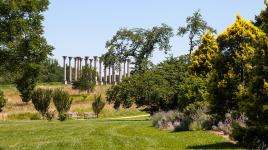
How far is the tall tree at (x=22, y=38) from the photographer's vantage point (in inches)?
827

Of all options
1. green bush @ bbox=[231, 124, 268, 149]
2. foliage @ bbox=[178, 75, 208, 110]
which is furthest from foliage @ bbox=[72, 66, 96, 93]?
green bush @ bbox=[231, 124, 268, 149]

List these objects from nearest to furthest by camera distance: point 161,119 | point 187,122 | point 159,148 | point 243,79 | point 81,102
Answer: point 159,148
point 243,79
point 187,122
point 161,119
point 81,102

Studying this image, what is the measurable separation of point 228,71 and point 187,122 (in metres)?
4.06

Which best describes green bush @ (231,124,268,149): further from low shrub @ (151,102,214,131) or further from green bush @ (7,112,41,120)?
green bush @ (7,112,41,120)

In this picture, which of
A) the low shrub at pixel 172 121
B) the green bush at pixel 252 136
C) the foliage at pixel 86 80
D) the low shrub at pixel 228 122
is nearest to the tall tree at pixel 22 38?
the low shrub at pixel 172 121

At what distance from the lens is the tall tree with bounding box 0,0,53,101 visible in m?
21.0

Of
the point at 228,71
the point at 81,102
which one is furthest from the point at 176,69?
the point at 81,102

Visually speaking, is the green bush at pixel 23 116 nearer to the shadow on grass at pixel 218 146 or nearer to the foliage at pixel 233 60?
the foliage at pixel 233 60

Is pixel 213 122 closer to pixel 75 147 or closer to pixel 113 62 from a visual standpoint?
pixel 75 147

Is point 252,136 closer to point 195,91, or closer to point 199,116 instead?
point 199,116

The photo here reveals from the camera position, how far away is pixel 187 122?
76.5ft

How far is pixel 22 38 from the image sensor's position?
2197 centimetres

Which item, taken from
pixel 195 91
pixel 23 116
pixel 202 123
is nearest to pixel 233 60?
pixel 202 123

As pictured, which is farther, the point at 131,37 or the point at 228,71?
the point at 131,37
